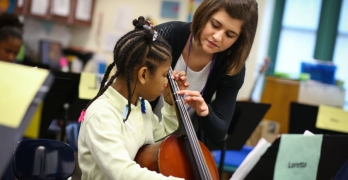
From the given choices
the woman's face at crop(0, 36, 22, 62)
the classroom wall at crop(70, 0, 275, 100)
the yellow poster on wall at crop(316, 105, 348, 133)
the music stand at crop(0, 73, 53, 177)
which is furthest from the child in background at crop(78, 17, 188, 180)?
the classroom wall at crop(70, 0, 275, 100)

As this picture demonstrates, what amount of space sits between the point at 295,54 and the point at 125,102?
4501 millimetres

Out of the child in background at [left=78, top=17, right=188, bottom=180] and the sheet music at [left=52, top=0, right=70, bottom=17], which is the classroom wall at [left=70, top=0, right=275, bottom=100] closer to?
the sheet music at [left=52, top=0, right=70, bottom=17]

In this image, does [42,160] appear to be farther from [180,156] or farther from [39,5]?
[39,5]

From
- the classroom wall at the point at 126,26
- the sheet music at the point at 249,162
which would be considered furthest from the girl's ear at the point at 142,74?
the classroom wall at the point at 126,26

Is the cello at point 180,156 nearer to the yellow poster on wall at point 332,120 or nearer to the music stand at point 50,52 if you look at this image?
the yellow poster on wall at point 332,120

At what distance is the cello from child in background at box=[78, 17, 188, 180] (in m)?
0.05

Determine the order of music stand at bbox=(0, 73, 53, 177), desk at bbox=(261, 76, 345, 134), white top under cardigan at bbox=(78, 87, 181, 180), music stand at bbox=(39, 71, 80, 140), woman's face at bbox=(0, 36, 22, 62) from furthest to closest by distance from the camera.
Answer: desk at bbox=(261, 76, 345, 134) < woman's face at bbox=(0, 36, 22, 62) < music stand at bbox=(39, 71, 80, 140) < white top under cardigan at bbox=(78, 87, 181, 180) < music stand at bbox=(0, 73, 53, 177)

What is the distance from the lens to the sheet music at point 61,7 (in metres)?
5.14

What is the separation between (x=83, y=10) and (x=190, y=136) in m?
4.13

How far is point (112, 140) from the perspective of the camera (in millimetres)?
1166

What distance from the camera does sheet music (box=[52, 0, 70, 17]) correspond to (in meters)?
5.14

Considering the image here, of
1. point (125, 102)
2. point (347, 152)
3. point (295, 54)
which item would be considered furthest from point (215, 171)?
point (295, 54)

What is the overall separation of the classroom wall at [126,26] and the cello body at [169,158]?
12.3 feet

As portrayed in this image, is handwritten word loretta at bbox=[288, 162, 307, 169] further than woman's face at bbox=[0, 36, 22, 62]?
No
